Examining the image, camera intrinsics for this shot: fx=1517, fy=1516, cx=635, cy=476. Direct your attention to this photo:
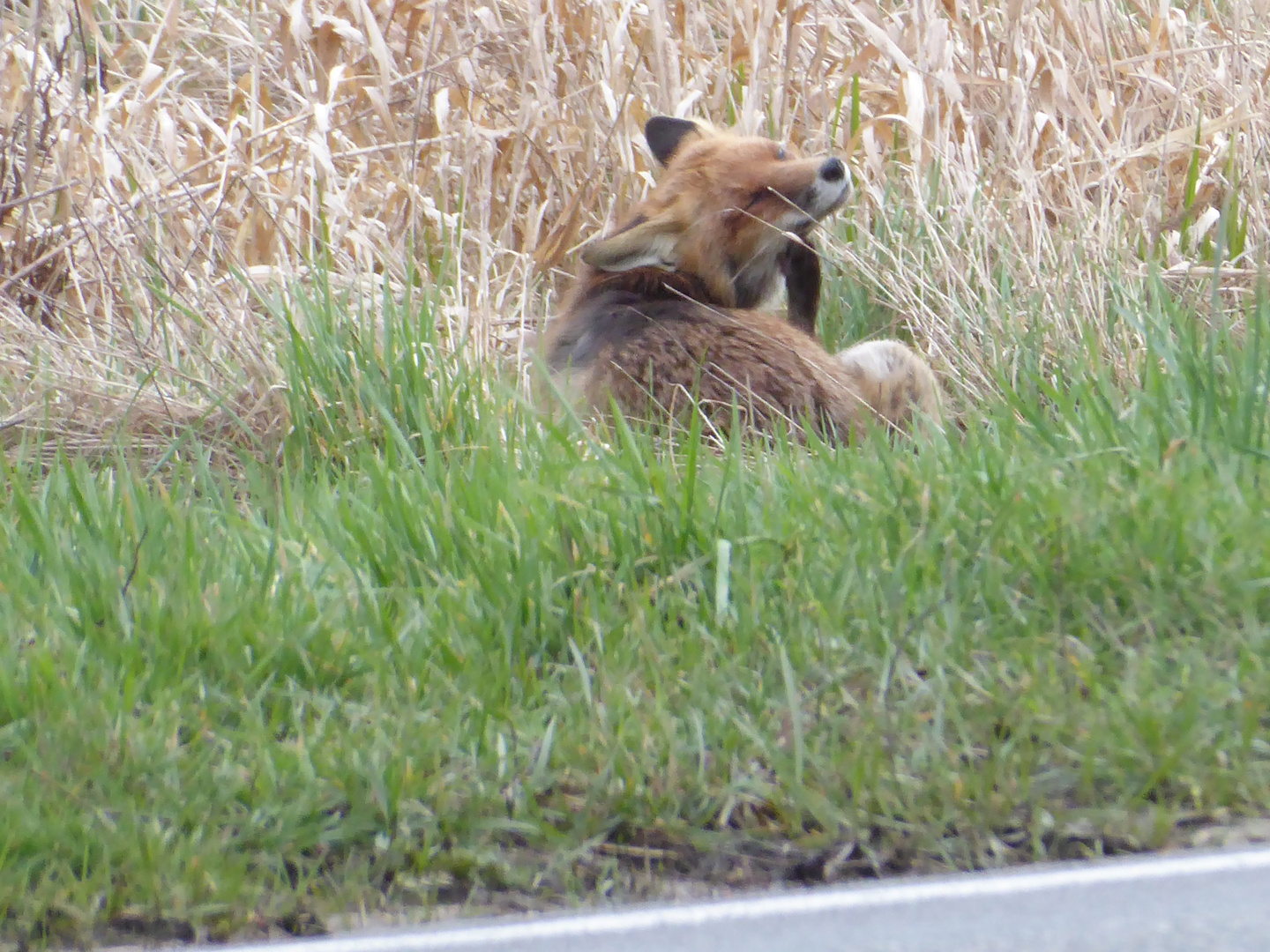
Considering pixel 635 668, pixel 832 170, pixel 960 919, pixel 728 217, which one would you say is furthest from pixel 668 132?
pixel 960 919

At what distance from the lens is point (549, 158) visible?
25.3ft

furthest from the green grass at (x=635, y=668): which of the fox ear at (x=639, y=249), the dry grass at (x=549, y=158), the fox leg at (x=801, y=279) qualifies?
the fox leg at (x=801, y=279)

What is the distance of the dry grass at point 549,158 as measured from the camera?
618 cm

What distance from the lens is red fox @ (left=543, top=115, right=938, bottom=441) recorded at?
5.52 metres

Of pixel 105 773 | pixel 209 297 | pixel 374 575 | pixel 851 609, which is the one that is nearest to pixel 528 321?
pixel 209 297

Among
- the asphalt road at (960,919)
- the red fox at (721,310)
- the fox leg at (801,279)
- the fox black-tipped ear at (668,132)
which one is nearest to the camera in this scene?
the asphalt road at (960,919)

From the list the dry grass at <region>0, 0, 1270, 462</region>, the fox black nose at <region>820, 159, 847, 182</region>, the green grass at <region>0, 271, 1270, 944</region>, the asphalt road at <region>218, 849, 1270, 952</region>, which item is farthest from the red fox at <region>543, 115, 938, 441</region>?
the asphalt road at <region>218, 849, 1270, 952</region>

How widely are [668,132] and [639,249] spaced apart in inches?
40.7

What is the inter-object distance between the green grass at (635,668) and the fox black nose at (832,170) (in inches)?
81.4

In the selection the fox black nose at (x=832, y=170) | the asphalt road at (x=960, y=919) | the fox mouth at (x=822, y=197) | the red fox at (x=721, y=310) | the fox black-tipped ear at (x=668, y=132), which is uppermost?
the fox black-tipped ear at (x=668, y=132)

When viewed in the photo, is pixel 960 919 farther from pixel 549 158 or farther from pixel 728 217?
pixel 549 158

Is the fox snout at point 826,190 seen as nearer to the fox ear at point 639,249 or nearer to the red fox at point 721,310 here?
the red fox at point 721,310

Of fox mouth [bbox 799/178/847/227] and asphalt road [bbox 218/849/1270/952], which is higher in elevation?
fox mouth [bbox 799/178/847/227]

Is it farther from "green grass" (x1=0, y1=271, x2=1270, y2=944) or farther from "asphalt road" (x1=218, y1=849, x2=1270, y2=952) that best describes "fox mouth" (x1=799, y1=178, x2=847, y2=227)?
"asphalt road" (x1=218, y1=849, x2=1270, y2=952)
